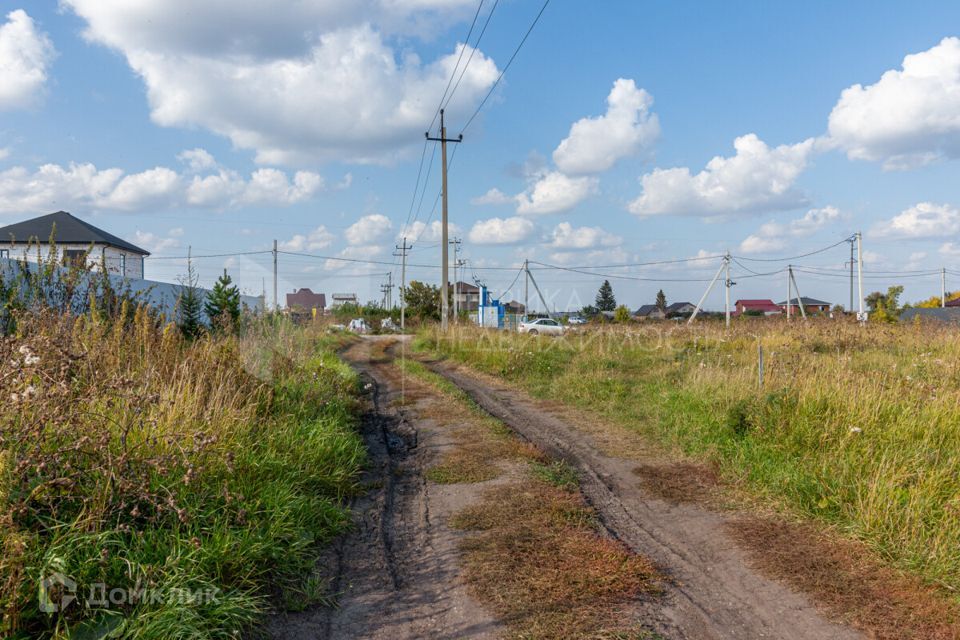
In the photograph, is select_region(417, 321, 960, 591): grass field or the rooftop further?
the rooftop

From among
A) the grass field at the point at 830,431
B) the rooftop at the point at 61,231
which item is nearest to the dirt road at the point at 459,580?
the grass field at the point at 830,431

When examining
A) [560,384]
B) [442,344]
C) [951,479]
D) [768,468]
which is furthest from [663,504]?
[442,344]

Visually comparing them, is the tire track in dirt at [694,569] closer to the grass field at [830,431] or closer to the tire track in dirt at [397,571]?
the grass field at [830,431]

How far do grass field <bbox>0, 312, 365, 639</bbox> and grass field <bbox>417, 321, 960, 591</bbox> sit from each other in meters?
3.45

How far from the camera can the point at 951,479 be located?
4031 millimetres

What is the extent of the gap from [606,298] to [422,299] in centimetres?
4454

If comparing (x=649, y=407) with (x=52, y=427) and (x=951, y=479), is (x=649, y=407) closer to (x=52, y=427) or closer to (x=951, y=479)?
(x=951, y=479)

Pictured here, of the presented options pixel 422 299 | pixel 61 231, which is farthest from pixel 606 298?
pixel 61 231

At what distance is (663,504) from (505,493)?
1.28m

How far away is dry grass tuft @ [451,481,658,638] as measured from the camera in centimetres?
283
